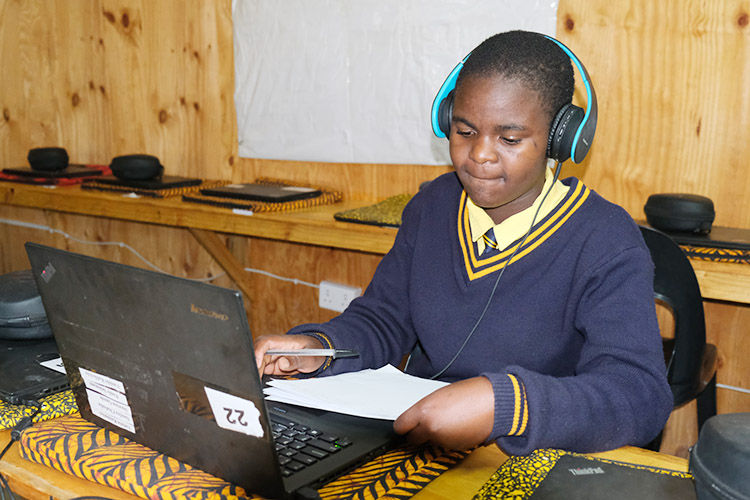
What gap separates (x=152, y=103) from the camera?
8.25 ft

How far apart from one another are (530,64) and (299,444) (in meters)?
0.56

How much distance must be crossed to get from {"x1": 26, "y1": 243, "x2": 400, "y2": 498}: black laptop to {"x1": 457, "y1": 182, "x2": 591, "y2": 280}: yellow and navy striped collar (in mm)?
337

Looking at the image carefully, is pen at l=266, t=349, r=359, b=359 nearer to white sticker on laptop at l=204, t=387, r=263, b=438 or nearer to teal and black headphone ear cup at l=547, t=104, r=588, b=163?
white sticker on laptop at l=204, t=387, r=263, b=438

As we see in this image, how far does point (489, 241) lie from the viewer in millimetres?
1030

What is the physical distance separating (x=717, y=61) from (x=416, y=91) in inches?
30.1

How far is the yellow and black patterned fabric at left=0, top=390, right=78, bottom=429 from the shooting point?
0.78m

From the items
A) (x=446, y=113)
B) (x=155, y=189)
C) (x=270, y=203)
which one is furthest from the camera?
(x=155, y=189)

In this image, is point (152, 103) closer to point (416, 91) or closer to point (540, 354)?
point (416, 91)

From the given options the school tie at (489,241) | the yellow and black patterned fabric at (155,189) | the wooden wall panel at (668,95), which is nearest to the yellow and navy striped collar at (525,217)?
Answer: the school tie at (489,241)

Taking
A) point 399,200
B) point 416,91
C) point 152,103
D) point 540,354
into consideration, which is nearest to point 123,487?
point 540,354

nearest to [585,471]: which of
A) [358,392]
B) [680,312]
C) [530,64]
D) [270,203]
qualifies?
[358,392]

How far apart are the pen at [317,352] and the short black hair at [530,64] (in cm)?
41

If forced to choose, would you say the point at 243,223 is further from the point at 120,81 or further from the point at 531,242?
the point at 531,242

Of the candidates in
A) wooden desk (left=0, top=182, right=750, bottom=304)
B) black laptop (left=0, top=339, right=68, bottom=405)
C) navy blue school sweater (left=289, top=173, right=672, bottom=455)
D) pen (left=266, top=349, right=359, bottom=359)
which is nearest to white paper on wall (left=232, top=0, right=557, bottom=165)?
wooden desk (left=0, top=182, right=750, bottom=304)
